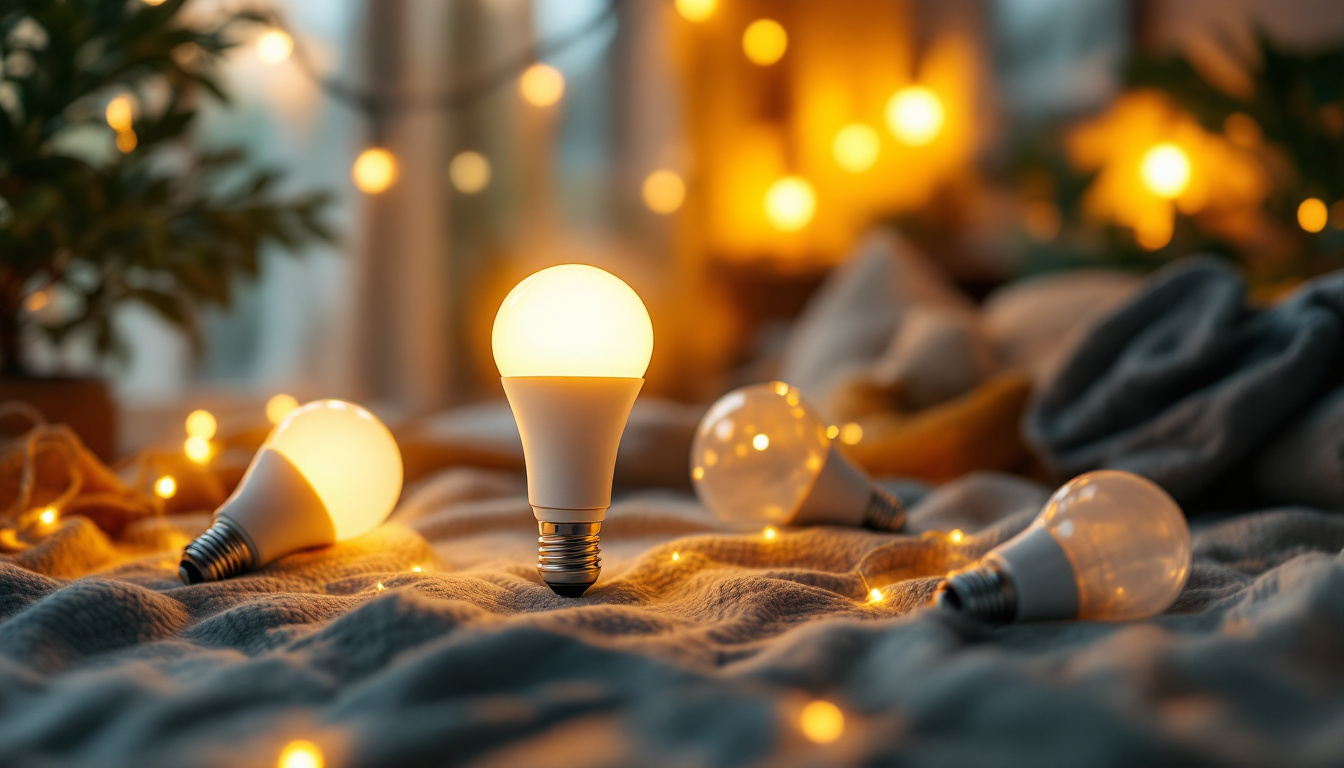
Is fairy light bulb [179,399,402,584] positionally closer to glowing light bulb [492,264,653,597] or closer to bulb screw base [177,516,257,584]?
bulb screw base [177,516,257,584]

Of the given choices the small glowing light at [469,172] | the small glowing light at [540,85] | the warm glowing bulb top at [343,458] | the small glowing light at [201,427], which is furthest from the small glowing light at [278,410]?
the small glowing light at [540,85]

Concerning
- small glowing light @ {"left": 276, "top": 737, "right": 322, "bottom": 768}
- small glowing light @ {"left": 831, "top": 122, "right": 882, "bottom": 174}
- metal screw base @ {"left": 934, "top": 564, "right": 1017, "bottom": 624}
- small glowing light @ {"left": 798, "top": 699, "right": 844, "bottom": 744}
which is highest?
small glowing light @ {"left": 831, "top": 122, "right": 882, "bottom": 174}

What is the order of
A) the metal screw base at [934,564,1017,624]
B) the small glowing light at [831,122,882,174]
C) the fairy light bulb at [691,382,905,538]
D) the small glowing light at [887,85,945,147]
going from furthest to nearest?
the small glowing light at [831,122,882,174] < the small glowing light at [887,85,945,147] < the fairy light bulb at [691,382,905,538] < the metal screw base at [934,564,1017,624]

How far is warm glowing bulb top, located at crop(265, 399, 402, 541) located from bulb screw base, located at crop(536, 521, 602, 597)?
20 cm

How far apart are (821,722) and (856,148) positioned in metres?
3.32

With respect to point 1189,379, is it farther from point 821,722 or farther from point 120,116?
point 120,116

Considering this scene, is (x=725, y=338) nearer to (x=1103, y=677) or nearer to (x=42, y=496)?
(x=42, y=496)

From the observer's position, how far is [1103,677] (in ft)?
1.68

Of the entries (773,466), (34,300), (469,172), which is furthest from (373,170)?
(773,466)

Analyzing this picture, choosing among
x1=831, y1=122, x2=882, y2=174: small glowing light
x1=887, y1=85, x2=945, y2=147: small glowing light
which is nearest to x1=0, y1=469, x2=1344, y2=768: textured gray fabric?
x1=887, y1=85, x2=945, y2=147: small glowing light

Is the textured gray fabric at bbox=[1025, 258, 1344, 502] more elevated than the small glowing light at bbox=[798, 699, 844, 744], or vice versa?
the textured gray fabric at bbox=[1025, 258, 1344, 502]

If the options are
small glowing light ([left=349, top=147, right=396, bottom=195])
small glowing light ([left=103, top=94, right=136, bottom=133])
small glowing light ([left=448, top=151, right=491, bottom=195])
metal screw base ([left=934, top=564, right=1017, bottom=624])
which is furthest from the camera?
small glowing light ([left=448, top=151, right=491, bottom=195])

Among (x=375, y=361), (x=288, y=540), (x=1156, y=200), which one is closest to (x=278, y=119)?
(x=375, y=361)

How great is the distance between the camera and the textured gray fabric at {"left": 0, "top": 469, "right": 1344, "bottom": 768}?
1.51 feet
